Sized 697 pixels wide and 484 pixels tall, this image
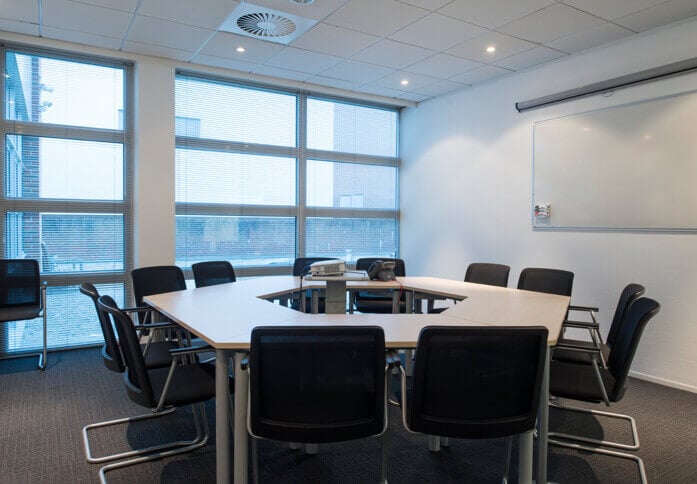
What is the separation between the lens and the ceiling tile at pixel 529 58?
15.1ft

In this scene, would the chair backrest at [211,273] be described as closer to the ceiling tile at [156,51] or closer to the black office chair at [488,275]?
the black office chair at [488,275]

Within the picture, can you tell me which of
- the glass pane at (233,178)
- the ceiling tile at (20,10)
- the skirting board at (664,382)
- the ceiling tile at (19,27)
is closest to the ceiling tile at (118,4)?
the ceiling tile at (20,10)

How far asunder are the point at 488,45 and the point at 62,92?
422 cm

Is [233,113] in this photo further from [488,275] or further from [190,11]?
[488,275]

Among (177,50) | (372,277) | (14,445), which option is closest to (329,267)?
(372,277)

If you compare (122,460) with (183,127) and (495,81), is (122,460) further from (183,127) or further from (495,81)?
(495,81)

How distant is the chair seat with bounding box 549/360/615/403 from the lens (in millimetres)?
2514

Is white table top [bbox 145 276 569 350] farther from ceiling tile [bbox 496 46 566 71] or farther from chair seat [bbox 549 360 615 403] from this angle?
ceiling tile [bbox 496 46 566 71]

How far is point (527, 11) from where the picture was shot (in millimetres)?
3736

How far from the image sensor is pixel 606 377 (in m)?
2.69

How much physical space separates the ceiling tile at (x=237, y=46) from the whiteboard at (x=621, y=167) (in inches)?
115

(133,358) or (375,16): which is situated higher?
(375,16)

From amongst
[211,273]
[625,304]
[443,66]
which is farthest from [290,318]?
[443,66]

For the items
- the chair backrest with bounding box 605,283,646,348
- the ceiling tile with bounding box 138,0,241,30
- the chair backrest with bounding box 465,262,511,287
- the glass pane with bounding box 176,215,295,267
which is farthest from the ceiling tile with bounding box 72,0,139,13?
the chair backrest with bounding box 605,283,646,348
